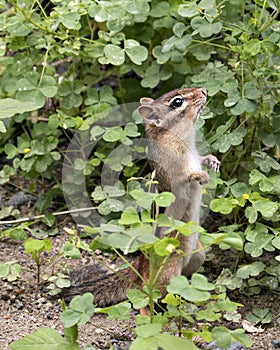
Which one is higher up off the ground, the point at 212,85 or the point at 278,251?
the point at 212,85

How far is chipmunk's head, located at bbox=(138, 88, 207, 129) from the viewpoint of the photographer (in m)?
3.56

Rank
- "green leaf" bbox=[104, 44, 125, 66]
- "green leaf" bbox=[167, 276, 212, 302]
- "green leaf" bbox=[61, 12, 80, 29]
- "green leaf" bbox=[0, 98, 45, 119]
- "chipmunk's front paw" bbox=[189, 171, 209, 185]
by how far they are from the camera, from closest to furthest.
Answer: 1. "green leaf" bbox=[167, 276, 212, 302]
2. "green leaf" bbox=[0, 98, 45, 119]
3. "chipmunk's front paw" bbox=[189, 171, 209, 185]
4. "green leaf" bbox=[61, 12, 80, 29]
5. "green leaf" bbox=[104, 44, 125, 66]

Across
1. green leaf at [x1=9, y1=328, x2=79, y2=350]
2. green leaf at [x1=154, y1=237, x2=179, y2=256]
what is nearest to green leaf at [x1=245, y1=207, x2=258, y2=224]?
green leaf at [x1=154, y1=237, x2=179, y2=256]

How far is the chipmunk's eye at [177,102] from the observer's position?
3.56 meters

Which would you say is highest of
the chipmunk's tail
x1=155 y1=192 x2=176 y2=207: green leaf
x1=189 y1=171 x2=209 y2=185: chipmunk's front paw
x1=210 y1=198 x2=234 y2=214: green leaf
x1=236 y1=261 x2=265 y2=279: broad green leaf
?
x1=155 y1=192 x2=176 y2=207: green leaf

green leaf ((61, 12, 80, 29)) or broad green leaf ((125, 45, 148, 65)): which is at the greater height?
green leaf ((61, 12, 80, 29))

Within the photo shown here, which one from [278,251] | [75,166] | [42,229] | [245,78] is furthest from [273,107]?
[42,229]

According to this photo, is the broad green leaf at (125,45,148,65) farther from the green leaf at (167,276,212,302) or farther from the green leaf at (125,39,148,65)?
the green leaf at (167,276,212,302)

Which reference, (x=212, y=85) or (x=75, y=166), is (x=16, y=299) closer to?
(x=75, y=166)

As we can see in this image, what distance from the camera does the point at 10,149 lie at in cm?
420

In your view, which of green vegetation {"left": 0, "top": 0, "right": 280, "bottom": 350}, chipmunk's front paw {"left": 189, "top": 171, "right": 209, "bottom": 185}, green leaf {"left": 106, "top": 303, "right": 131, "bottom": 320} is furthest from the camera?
green vegetation {"left": 0, "top": 0, "right": 280, "bottom": 350}

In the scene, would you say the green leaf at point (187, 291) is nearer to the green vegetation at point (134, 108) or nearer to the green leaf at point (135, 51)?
the green vegetation at point (134, 108)

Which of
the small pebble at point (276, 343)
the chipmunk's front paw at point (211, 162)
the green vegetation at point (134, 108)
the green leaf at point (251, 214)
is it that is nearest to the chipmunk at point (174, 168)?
the chipmunk's front paw at point (211, 162)

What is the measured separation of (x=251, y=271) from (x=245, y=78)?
991 millimetres
